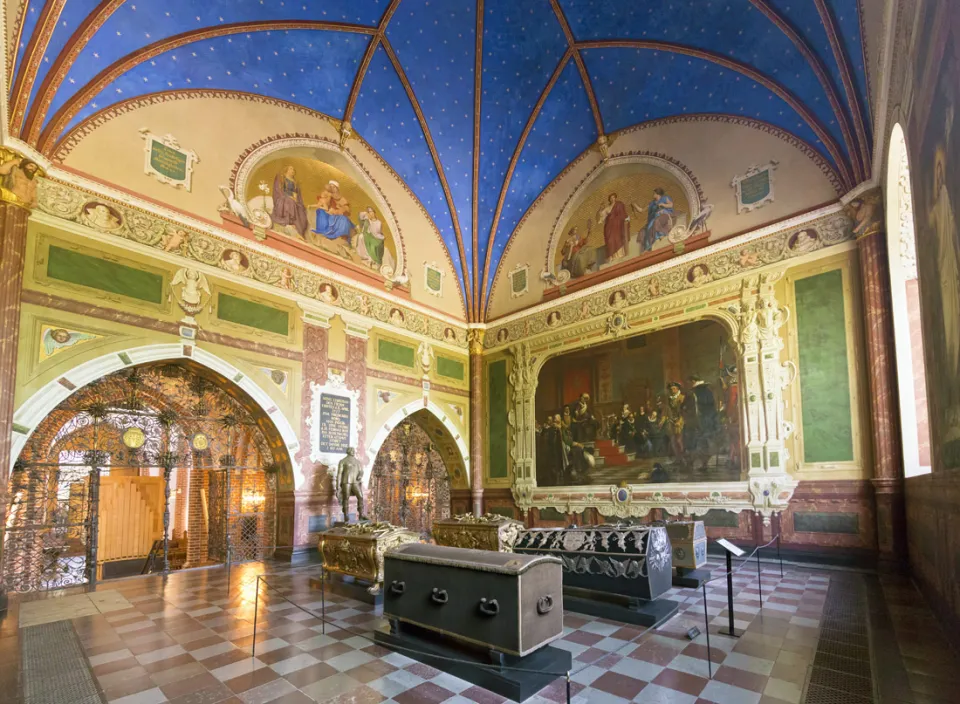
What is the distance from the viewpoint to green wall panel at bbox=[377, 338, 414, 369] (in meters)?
12.5

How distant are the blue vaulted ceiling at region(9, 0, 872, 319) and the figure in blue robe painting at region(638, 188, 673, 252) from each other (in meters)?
1.76

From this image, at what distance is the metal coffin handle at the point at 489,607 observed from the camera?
3887mm

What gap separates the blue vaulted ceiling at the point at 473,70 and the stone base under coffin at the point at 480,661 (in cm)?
856

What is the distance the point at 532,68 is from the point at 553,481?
933 cm

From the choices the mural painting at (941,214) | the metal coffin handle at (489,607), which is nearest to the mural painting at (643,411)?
the mural painting at (941,214)

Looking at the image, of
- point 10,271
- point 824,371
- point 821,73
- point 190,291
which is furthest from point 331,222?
point 824,371

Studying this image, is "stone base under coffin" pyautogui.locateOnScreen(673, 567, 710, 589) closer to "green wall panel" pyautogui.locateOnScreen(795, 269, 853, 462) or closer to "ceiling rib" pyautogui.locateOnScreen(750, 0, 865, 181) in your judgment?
"green wall panel" pyautogui.locateOnScreen(795, 269, 853, 462)

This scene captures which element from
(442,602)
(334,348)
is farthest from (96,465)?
(442,602)

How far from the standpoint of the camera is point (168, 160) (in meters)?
9.37

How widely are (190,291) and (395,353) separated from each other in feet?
15.7

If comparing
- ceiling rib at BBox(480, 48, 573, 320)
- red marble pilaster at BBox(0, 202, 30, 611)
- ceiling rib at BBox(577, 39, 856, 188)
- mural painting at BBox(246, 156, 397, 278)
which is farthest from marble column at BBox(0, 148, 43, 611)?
ceiling rib at BBox(577, 39, 856, 188)

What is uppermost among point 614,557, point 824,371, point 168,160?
point 168,160

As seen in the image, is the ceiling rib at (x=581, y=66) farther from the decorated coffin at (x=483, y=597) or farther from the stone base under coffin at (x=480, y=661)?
the stone base under coffin at (x=480, y=661)

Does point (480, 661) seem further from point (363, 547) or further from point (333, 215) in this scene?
point (333, 215)
